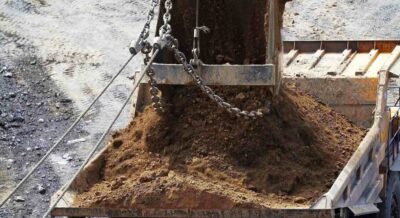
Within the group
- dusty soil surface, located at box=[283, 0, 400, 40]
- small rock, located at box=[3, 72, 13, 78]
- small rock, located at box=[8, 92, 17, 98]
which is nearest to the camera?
small rock, located at box=[8, 92, 17, 98]

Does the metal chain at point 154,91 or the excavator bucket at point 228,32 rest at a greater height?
the excavator bucket at point 228,32

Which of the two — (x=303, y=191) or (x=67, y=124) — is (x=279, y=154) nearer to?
(x=303, y=191)

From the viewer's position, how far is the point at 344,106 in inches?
354

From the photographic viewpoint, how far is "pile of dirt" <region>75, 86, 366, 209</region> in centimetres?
649

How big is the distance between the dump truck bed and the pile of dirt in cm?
11

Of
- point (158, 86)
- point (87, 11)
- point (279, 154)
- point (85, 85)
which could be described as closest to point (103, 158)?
point (158, 86)

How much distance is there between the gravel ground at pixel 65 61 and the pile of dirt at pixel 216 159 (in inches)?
145

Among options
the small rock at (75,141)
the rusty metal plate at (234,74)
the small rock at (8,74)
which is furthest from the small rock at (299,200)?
the small rock at (8,74)

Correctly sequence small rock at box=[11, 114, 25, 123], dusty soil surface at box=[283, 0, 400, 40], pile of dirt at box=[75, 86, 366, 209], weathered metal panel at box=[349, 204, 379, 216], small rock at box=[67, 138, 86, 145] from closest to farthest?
pile of dirt at box=[75, 86, 366, 209] < weathered metal panel at box=[349, 204, 379, 216] < small rock at box=[67, 138, 86, 145] < small rock at box=[11, 114, 25, 123] < dusty soil surface at box=[283, 0, 400, 40]

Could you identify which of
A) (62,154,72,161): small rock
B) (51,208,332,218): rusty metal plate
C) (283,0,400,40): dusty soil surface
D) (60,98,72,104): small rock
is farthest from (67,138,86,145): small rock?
(51,208,332,218): rusty metal plate

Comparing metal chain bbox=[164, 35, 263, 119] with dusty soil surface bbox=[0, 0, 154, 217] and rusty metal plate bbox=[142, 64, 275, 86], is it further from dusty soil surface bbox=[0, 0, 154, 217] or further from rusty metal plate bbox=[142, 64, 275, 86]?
dusty soil surface bbox=[0, 0, 154, 217]

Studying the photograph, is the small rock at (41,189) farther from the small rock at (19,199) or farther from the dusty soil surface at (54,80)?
the small rock at (19,199)

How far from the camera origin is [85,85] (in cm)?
1451

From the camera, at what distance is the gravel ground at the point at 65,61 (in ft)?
39.0
